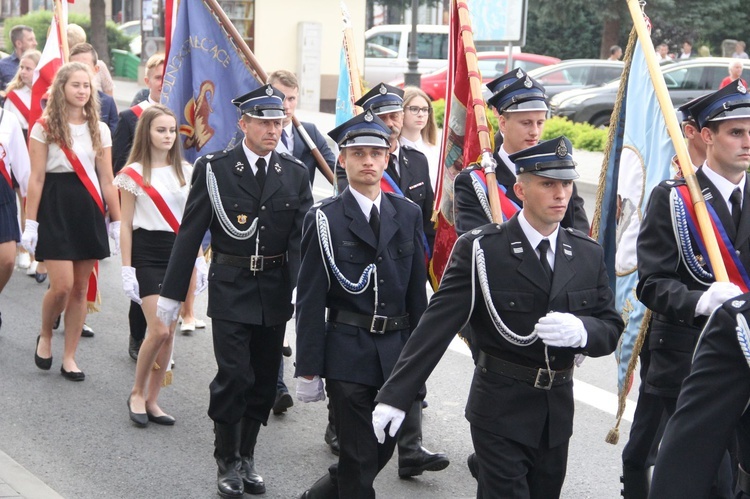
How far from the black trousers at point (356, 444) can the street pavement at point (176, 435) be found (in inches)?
37.2

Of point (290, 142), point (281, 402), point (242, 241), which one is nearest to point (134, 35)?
point (290, 142)

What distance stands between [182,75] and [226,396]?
8.88ft

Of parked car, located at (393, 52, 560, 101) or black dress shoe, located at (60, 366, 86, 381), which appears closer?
black dress shoe, located at (60, 366, 86, 381)

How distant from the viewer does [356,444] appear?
532cm

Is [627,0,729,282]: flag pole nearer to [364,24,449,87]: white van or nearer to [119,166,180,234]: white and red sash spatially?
[119,166,180,234]: white and red sash

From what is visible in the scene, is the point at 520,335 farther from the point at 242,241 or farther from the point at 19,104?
the point at 19,104

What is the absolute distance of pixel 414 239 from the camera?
5.71 metres

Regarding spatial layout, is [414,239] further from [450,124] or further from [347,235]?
[450,124]

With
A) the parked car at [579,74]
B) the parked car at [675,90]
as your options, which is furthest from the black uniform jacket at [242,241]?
the parked car at [579,74]

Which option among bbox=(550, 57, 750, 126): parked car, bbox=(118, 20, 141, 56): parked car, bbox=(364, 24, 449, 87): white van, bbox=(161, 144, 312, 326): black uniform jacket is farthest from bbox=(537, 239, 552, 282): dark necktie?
bbox=(118, 20, 141, 56): parked car

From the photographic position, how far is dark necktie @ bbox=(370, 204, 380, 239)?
5.58 meters

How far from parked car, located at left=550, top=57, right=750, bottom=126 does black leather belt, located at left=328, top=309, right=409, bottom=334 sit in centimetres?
1790

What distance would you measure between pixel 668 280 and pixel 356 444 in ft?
5.02

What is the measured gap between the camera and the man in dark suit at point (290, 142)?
298 inches
